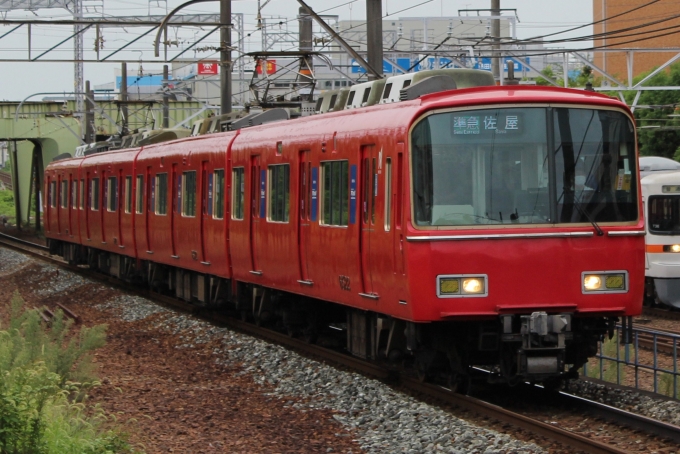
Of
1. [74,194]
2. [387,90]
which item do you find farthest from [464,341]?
[74,194]

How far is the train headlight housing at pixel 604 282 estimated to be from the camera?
9727 mm

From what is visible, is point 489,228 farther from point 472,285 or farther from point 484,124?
point 484,124

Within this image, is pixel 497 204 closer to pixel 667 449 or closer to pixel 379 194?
pixel 379 194

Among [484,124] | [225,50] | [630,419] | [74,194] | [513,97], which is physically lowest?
[630,419]

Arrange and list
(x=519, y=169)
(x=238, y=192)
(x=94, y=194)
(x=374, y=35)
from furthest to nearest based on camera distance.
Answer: (x=94, y=194) < (x=374, y=35) < (x=238, y=192) < (x=519, y=169)

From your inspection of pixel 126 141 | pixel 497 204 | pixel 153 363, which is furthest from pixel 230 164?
pixel 126 141

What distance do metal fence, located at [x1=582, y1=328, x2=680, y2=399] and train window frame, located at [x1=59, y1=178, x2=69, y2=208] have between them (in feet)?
58.8

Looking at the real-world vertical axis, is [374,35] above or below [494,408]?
above

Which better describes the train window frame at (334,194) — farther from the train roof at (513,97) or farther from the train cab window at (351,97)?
the train roof at (513,97)

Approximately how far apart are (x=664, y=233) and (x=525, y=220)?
11.9 metres

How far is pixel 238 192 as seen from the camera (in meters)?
15.7

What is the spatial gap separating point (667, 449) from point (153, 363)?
6.86 meters

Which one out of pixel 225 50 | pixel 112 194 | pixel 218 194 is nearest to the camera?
pixel 218 194

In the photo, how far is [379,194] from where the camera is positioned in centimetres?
1062
